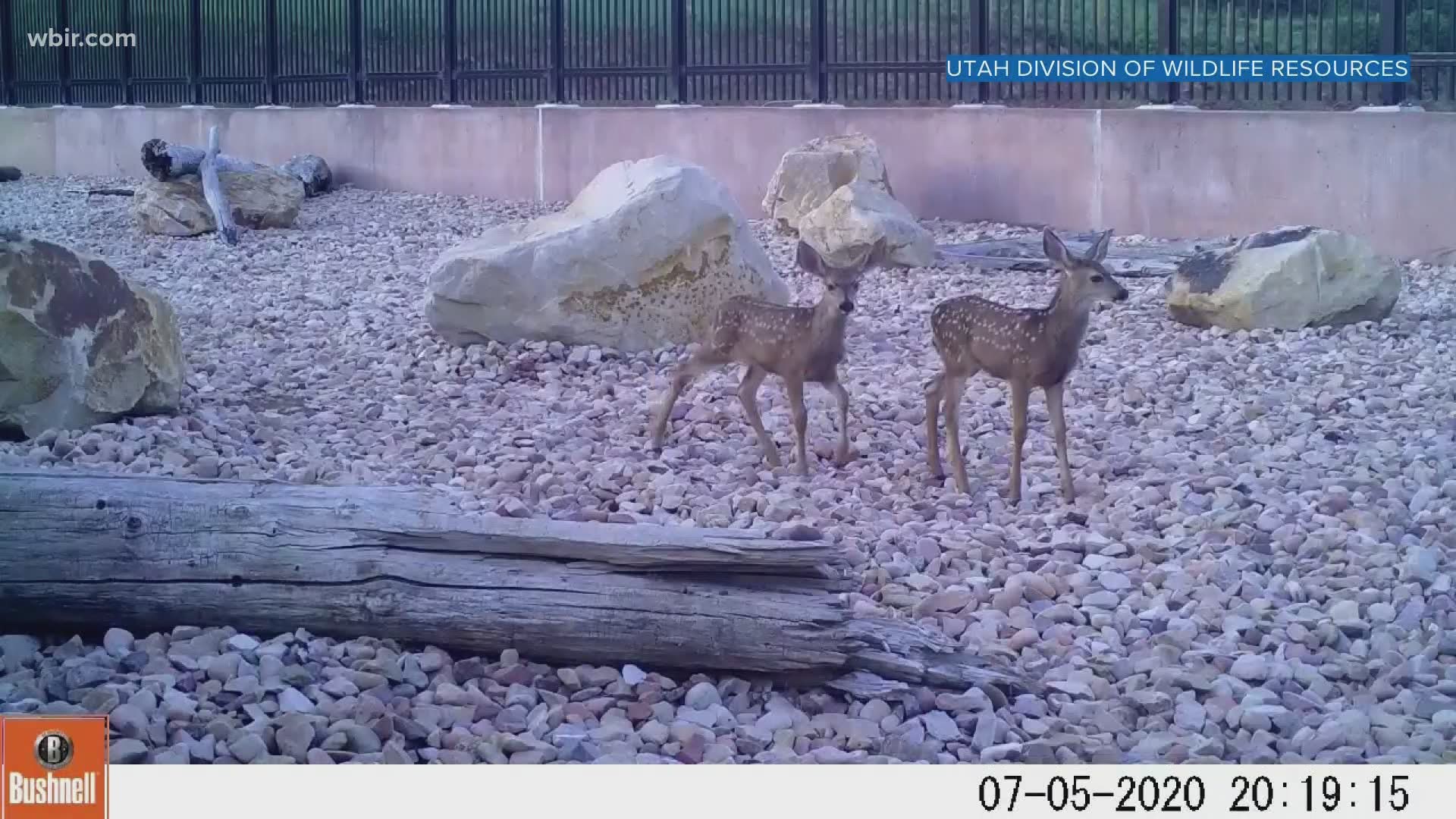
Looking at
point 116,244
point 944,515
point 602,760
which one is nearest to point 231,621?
point 602,760

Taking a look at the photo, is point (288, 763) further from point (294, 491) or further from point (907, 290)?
point (907, 290)

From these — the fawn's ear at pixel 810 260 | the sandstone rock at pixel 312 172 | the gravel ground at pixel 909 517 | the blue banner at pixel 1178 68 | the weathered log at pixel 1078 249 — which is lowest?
the gravel ground at pixel 909 517

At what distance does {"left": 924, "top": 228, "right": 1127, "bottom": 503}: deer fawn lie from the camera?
7219mm

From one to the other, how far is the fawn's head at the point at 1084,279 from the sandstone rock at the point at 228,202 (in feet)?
32.8

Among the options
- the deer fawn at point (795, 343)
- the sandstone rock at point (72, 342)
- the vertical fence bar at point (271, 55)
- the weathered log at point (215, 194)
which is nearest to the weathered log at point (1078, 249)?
the deer fawn at point (795, 343)

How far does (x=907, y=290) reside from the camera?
1177cm

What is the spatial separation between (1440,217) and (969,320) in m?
6.22

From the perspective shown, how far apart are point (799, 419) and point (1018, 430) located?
38.0 inches

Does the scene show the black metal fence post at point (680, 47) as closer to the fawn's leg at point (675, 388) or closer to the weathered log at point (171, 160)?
the weathered log at point (171, 160)

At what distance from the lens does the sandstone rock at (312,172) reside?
18578 mm

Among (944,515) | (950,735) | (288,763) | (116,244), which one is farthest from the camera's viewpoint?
(116,244)
